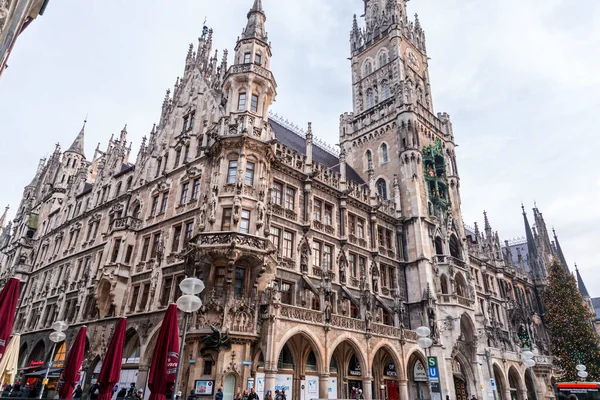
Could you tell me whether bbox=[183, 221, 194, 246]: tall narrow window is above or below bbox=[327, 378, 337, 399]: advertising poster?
above

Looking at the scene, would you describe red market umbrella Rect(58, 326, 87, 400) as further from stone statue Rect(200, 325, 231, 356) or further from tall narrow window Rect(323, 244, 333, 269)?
tall narrow window Rect(323, 244, 333, 269)

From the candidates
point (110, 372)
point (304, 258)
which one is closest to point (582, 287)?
point (304, 258)

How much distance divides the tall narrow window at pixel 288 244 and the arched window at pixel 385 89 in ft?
85.6

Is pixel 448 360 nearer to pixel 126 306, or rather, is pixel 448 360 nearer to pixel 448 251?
pixel 448 251

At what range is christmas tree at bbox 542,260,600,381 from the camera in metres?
41.6

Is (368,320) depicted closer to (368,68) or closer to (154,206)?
(154,206)

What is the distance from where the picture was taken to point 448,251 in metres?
36.4

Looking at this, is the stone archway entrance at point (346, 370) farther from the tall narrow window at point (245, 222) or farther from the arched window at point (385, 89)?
the arched window at point (385, 89)

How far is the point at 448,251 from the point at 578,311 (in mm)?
20693

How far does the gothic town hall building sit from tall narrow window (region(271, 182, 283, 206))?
4.1 inches

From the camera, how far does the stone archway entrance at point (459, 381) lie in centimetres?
3288

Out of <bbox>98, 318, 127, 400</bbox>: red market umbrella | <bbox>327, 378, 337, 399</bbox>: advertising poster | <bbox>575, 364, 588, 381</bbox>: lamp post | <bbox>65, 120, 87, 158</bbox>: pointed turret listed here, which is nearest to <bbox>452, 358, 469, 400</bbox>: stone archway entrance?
<bbox>575, 364, 588, 381</bbox>: lamp post

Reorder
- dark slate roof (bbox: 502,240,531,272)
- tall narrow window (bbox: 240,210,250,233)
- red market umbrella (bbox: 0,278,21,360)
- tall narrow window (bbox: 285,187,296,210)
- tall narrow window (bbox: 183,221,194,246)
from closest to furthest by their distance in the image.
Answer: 1. red market umbrella (bbox: 0,278,21,360)
2. tall narrow window (bbox: 240,210,250,233)
3. tall narrow window (bbox: 183,221,194,246)
4. tall narrow window (bbox: 285,187,296,210)
5. dark slate roof (bbox: 502,240,531,272)

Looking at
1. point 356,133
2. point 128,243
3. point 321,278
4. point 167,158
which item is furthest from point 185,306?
point 356,133
